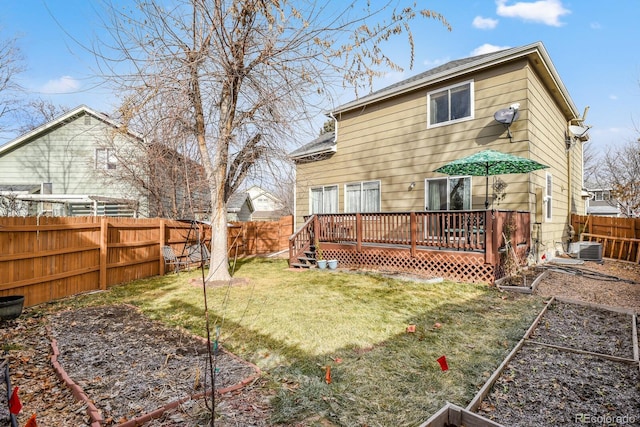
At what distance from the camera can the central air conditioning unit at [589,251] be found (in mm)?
8984

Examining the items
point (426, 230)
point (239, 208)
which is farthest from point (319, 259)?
point (239, 208)

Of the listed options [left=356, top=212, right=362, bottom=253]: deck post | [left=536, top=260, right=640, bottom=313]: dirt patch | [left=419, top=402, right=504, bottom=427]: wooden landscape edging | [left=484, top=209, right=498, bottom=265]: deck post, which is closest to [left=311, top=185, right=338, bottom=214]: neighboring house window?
[left=356, top=212, right=362, bottom=253]: deck post

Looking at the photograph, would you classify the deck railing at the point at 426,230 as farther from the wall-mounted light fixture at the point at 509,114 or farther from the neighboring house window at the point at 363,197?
the wall-mounted light fixture at the point at 509,114

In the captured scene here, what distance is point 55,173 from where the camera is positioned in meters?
14.3

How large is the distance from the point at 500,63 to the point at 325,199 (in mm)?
6905

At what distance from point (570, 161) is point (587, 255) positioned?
12.8ft

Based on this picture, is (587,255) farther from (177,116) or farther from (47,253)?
(47,253)

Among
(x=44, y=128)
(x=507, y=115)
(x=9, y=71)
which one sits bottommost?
(x=507, y=115)

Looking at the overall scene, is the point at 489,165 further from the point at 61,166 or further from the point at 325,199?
the point at 61,166

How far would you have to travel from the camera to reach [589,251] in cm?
914

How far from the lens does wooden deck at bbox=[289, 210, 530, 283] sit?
261 inches

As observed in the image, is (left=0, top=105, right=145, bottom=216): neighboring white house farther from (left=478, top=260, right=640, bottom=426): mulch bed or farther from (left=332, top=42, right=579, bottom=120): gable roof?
(left=478, top=260, right=640, bottom=426): mulch bed

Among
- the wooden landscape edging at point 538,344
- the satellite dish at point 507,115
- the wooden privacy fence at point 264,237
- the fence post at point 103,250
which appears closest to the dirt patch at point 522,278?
the wooden landscape edging at point 538,344

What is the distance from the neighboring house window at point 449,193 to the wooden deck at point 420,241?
2.18 feet
